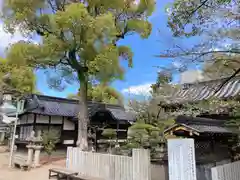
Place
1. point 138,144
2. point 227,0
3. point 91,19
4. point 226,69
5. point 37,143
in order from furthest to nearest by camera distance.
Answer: point 37,143 → point 138,144 → point 91,19 → point 226,69 → point 227,0

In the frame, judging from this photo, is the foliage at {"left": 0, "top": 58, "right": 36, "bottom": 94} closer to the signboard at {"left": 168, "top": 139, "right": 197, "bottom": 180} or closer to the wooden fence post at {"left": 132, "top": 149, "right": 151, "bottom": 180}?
the wooden fence post at {"left": 132, "top": 149, "right": 151, "bottom": 180}

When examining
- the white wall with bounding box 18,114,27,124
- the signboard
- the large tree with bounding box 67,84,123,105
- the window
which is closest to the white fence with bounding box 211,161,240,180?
the signboard

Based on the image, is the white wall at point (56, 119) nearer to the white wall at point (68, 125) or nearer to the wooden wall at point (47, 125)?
the wooden wall at point (47, 125)

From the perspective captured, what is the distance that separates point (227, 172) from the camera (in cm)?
632

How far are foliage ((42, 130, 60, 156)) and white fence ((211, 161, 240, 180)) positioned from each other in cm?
1067

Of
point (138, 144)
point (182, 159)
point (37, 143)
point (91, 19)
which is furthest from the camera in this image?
point (37, 143)

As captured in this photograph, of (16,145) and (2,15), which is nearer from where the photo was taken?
(2,15)

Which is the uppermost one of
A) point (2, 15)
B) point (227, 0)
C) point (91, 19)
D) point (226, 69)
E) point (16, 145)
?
point (2, 15)

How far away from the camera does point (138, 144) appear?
10656 millimetres

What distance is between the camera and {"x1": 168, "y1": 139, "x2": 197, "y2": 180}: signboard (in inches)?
209

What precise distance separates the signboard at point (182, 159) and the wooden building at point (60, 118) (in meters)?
9.92

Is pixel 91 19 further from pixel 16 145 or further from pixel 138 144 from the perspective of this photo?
pixel 16 145

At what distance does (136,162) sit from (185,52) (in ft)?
12.0

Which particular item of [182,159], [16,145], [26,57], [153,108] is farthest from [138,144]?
[16,145]
